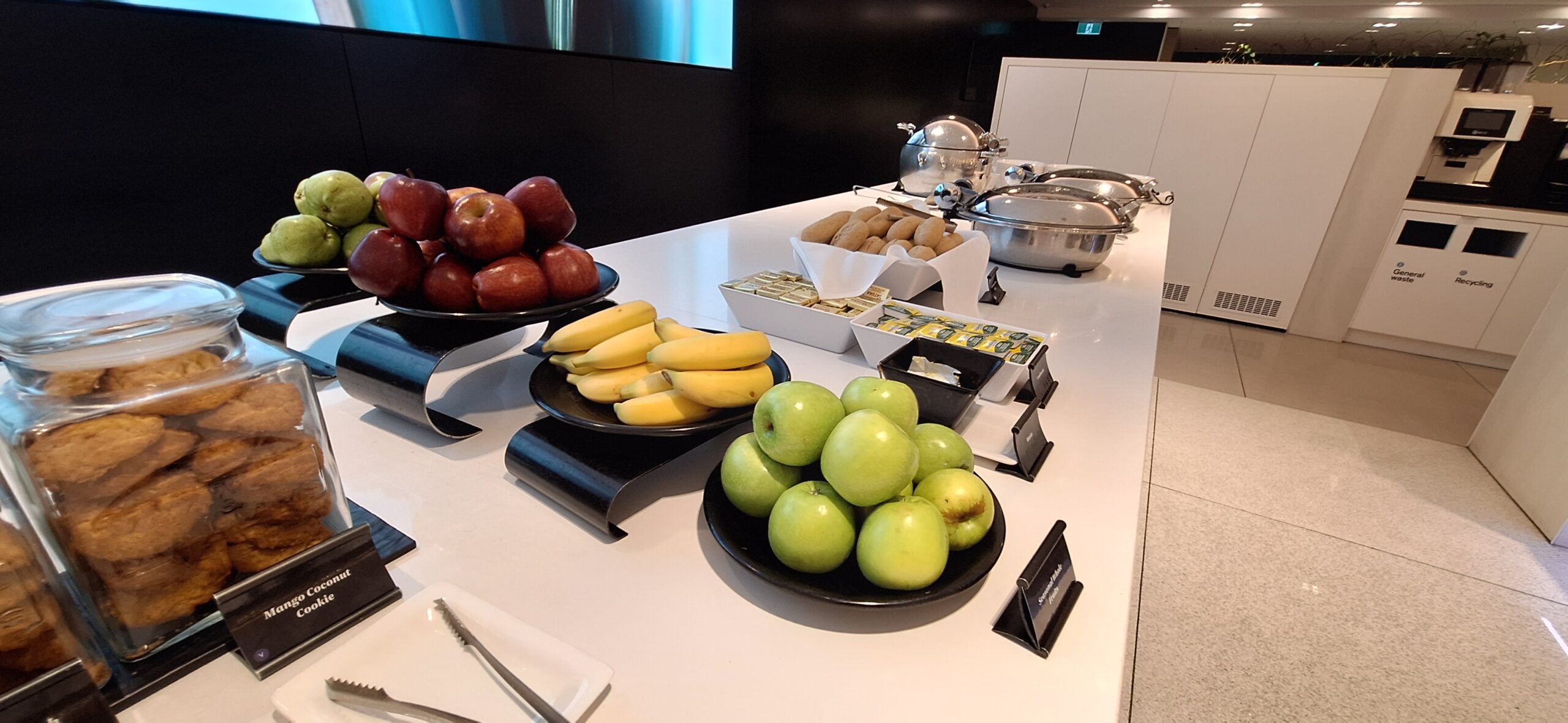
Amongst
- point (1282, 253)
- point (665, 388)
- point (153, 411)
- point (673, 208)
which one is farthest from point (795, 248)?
point (1282, 253)

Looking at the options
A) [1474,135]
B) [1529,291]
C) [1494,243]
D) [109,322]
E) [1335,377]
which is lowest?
[1335,377]

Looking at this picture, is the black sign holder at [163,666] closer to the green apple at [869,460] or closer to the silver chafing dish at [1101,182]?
the green apple at [869,460]

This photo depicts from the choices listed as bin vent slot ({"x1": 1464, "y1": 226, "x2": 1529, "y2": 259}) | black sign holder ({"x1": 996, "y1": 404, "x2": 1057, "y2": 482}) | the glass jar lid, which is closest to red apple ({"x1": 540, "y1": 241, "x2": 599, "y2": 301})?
the glass jar lid

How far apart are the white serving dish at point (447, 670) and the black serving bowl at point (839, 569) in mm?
Answer: 137

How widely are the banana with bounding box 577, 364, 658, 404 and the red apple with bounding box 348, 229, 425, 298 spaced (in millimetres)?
248

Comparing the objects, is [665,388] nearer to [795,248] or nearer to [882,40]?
[795,248]

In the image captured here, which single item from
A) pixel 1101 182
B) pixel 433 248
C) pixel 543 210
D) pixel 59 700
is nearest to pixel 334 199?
pixel 433 248

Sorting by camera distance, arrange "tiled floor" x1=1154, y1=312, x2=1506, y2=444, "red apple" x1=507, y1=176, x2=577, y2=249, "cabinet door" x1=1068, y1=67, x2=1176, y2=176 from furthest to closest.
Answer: "cabinet door" x1=1068, y1=67, x2=1176, y2=176
"tiled floor" x1=1154, y1=312, x2=1506, y2=444
"red apple" x1=507, y1=176, x2=577, y2=249

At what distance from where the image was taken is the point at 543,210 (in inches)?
30.0

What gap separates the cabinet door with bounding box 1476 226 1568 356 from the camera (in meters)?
3.14

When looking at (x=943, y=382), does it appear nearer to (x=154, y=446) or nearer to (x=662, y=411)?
(x=662, y=411)

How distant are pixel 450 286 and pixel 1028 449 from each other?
0.68 m

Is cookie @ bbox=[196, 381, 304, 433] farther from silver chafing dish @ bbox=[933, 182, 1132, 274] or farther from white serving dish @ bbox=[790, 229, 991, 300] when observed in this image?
silver chafing dish @ bbox=[933, 182, 1132, 274]

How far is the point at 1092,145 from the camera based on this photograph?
4.04 meters
